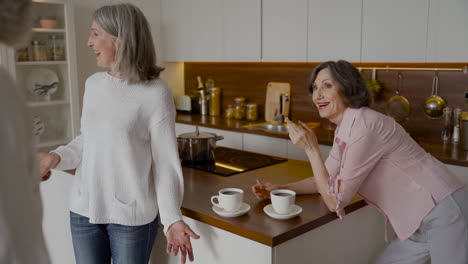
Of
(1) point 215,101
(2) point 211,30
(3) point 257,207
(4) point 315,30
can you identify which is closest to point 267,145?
(4) point 315,30

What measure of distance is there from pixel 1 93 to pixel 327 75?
1.26 m

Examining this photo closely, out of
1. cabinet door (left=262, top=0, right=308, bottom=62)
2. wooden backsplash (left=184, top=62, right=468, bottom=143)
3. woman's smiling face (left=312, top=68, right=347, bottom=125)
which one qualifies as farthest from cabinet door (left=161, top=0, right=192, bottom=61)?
woman's smiling face (left=312, top=68, right=347, bottom=125)

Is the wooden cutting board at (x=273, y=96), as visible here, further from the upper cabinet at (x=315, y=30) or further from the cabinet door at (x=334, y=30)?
the cabinet door at (x=334, y=30)

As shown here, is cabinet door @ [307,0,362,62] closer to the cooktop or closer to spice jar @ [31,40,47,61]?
the cooktop

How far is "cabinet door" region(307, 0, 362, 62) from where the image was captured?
3057 mm

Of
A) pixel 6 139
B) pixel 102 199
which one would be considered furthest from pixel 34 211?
pixel 102 199

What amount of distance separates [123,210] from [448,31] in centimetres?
215

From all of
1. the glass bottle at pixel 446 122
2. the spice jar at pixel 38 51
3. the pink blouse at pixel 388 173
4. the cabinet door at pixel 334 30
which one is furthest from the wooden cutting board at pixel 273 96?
the pink blouse at pixel 388 173

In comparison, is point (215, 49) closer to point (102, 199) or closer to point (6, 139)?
point (102, 199)

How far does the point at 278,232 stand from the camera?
1.39 metres

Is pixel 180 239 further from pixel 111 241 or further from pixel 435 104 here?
pixel 435 104

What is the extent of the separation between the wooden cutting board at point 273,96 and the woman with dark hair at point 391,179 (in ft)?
7.44

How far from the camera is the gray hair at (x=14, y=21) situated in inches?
28.7

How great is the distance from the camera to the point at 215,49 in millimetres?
A: 4055
